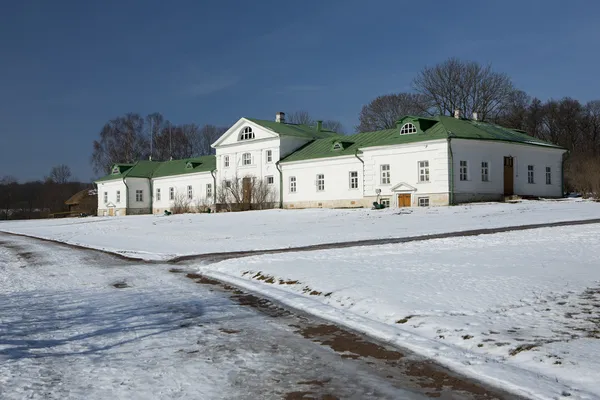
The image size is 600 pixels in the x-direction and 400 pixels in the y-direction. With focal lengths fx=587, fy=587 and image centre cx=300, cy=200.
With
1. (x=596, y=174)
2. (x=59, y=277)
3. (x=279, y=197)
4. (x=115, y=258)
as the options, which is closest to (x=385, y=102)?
(x=279, y=197)

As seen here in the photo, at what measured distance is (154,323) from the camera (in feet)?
25.1

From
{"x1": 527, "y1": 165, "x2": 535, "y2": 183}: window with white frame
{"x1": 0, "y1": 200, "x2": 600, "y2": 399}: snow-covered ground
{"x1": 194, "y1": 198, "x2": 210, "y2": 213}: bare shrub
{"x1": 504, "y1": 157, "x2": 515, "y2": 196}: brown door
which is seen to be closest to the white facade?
{"x1": 194, "y1": 198, "x2": 210, "y2": 213}: bare shrub

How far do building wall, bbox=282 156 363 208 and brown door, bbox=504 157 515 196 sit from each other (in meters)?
9.23

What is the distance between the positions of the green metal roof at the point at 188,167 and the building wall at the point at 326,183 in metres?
10.8

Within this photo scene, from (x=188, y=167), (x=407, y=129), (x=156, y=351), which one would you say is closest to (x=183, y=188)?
(x=188, y=167)

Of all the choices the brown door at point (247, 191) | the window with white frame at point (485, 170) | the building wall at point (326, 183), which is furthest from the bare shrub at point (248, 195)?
the window with white frame at point (485, 170)

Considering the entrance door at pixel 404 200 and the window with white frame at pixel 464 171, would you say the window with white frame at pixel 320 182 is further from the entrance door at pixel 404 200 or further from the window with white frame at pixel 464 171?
the window with white frame at pixel 464 171

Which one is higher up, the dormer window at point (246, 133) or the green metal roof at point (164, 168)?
the dormer window at point (246, 133)

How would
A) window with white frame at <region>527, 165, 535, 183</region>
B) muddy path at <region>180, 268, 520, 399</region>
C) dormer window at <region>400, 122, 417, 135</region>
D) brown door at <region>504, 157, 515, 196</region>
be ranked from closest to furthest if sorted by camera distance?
muddy path at <region>180, 268, 520, 399</region> < brown door at <region>504, 157, 515, 196</region> < dormer window at <region>400, 122, 417, 135</region> < window with white frame at <region>527, 165, 535, 183</region>

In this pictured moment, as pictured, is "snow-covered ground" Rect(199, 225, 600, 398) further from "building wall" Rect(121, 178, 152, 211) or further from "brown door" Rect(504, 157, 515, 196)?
"building wall" Rect(121, 178, 152, 211)

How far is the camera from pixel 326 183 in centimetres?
4228

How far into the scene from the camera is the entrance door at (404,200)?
36.5 meters

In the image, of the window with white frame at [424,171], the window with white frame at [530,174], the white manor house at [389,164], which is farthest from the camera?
the window with white frame at [530,174]

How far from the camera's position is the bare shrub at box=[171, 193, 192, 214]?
167 feet
